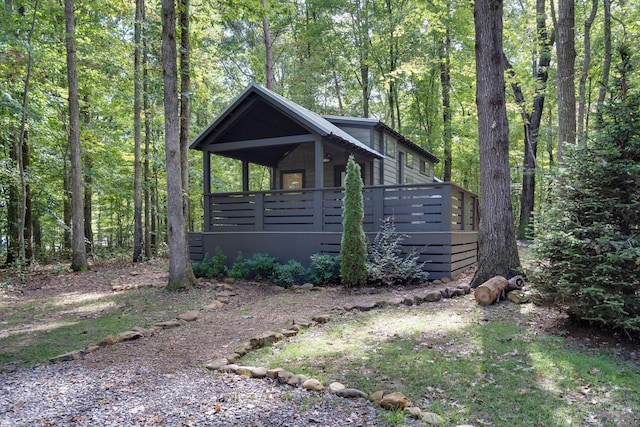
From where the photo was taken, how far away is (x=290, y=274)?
8.87m

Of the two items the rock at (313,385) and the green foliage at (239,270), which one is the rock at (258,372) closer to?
the rock at (313,385)

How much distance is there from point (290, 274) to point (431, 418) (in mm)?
6140

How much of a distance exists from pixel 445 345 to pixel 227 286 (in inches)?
212

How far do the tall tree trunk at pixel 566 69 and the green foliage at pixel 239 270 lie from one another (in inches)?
291

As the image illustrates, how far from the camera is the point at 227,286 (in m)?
8.67

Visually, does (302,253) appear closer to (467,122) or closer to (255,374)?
(255,374)

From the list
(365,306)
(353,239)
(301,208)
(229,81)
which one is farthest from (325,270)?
(229,81)

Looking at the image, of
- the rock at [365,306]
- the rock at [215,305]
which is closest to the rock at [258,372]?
the rock at [365,306]

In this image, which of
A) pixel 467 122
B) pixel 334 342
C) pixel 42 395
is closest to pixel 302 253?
pixel 334 342

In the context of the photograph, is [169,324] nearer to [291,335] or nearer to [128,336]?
[128,336]

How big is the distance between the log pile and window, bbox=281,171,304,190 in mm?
8356

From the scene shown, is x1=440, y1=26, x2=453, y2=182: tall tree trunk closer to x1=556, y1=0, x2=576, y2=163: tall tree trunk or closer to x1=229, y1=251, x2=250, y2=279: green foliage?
x1=556, y1=0, x2=576, y2=163: tall tree trunk

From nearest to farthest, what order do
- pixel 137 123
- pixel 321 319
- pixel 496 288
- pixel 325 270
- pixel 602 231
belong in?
pixel 602 231 → pixel 321 319 → pixel 496 288 → pixel 325 270 → pixel 137 123

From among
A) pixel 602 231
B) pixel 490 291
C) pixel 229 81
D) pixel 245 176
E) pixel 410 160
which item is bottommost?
pixel 490 291
